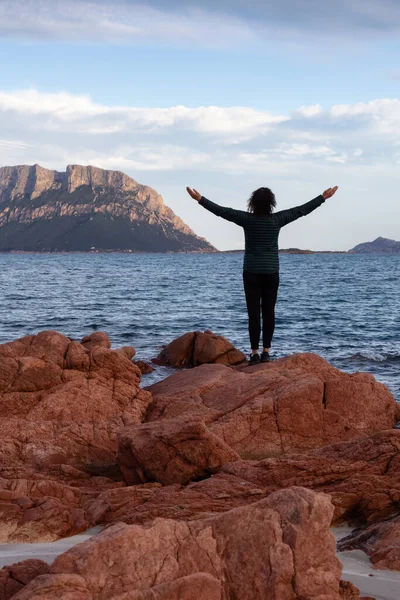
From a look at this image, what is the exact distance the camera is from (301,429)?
9375mm

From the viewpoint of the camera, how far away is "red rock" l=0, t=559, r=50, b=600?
398 centimetres

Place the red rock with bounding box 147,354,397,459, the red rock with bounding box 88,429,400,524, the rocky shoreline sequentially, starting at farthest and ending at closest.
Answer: the red rock with bounding box 147,354,397,459
the red rock with bounding box 88,429,400,524
the rocky shoreline

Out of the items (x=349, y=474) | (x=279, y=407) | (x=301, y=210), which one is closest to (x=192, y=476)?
(x=349, y=474)

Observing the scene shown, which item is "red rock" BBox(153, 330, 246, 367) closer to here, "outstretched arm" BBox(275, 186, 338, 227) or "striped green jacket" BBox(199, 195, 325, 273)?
"striped green jacket" BBox(199, 195, 325, 273)

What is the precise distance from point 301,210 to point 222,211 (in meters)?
1.09

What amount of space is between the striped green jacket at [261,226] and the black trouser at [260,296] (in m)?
0.14

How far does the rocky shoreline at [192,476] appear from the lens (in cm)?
394

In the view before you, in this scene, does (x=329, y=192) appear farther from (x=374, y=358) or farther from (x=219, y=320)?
(x=219, y=320)

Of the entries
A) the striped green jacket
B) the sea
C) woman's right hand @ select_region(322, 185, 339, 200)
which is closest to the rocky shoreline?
the striped green jacket

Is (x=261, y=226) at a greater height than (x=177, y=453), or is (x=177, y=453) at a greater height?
(x=261, y=226)

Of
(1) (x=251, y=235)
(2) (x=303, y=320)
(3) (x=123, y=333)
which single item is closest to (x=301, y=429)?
(1) (x=251, y=235)

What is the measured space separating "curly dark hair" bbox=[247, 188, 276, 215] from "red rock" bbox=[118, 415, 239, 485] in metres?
3.71

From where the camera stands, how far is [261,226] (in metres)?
10.1

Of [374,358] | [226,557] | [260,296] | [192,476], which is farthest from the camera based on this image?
[374,358]
